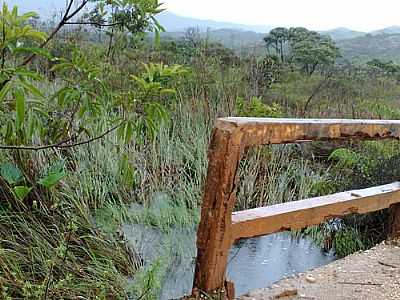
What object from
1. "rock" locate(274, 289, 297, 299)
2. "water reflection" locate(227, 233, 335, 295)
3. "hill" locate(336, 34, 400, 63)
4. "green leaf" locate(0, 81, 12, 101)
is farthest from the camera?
"hill" locate(336, 34, 400, 63)

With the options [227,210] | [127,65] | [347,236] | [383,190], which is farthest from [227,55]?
[227,210]

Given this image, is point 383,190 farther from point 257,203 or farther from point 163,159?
point 163,159

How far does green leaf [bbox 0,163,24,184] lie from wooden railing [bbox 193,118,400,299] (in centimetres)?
118

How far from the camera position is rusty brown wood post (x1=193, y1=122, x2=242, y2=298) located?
80.4 inches

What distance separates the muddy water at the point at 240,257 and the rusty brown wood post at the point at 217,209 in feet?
2.30

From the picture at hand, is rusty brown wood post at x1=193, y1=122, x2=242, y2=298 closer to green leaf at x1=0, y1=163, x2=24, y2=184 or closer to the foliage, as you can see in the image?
green leaf at x1=0, y1=163, x2=24, y2=184

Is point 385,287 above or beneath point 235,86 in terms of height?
beneath

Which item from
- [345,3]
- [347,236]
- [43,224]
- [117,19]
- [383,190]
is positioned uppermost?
[345,3]

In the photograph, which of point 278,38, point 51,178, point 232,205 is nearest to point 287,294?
point 232,205

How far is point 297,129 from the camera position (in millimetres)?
2289

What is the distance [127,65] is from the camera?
280 inches

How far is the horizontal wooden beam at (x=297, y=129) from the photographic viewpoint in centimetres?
207

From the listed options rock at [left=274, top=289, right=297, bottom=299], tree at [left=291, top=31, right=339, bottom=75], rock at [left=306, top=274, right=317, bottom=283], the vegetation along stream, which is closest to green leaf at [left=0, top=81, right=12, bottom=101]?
the vegetation along stream

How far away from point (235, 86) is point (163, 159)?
2152mm
